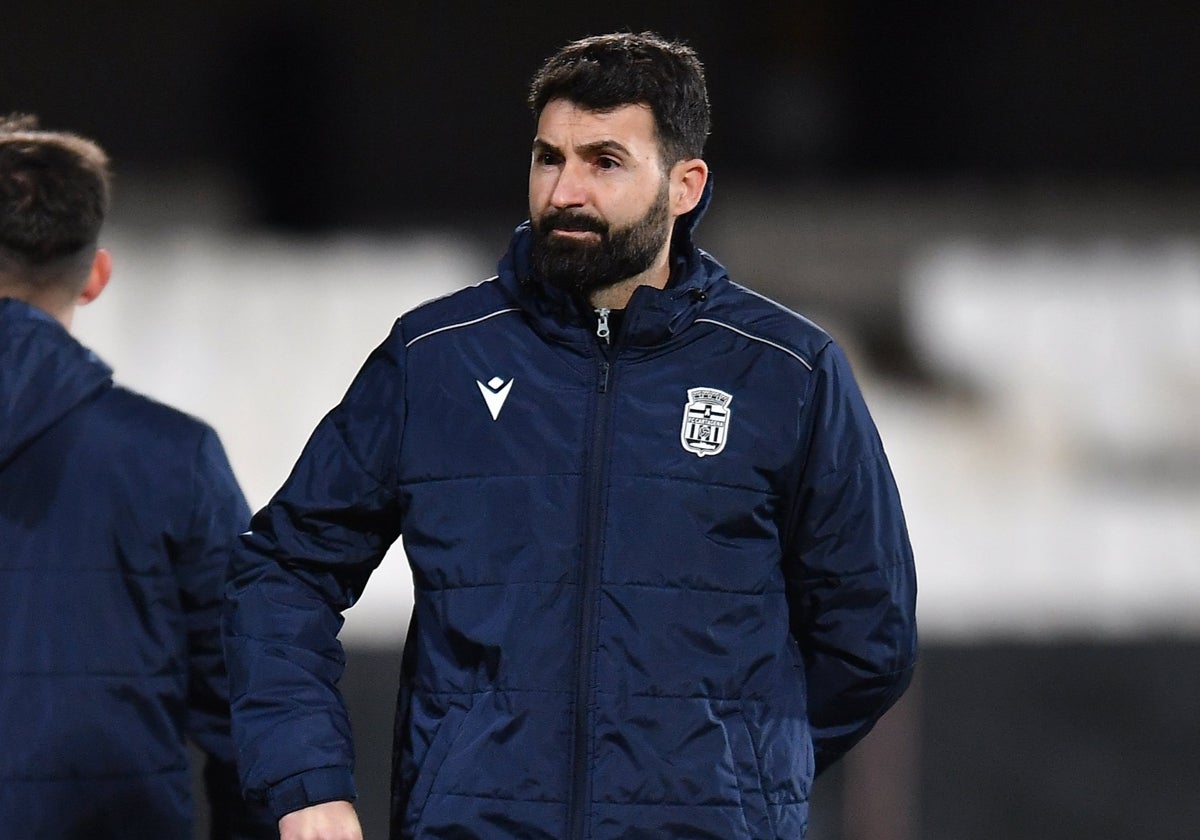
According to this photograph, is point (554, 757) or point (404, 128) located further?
point (404, 128)

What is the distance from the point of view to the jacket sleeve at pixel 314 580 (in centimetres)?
227

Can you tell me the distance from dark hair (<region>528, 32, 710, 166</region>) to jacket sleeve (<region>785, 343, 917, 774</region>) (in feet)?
1.16

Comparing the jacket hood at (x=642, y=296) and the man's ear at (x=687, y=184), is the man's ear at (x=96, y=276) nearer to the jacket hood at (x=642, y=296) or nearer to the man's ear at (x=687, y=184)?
the jacket hood at (x=642, y=296)

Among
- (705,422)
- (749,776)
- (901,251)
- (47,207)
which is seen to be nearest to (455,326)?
(705,422)

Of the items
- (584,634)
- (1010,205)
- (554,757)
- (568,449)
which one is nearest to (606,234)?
(568,449)

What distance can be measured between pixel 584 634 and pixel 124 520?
2.84 feet

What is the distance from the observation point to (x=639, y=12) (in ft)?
30.9

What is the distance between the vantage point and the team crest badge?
232 cm

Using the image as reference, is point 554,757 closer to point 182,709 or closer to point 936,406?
point 182,709

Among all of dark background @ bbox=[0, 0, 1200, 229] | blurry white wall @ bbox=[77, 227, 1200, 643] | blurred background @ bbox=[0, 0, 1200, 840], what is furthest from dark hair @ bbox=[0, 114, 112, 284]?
dark background @ bbox=[0, 0, 1200, 229]

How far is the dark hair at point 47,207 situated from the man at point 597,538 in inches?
27.5

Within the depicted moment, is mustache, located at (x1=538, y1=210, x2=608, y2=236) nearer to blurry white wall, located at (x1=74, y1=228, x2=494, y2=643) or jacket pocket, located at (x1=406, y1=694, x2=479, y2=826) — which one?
jacket pocket, located at (x1=406, y1=694, x2=479, y2=826)

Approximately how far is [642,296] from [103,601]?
963 millimetres

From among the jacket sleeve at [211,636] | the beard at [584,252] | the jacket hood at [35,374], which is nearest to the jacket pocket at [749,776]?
the beard at [584,252]
